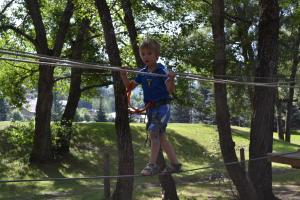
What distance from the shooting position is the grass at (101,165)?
14.9m

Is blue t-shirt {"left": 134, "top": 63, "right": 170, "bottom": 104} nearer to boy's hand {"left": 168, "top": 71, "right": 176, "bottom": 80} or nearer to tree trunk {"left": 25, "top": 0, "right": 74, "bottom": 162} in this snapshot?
boy's hand {"left": 168, "top": 71, "right": 176, "bottom": 80}

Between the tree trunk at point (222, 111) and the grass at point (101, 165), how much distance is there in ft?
9.90

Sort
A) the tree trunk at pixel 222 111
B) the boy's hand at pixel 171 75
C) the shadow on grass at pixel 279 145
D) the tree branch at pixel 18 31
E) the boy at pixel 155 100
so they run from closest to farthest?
the boy's hand at pixel 171 75 < the boy at pixel 155 100 < the tree trunk at pixel 222 111 < the tree branch at pixel 18 31 < the shadow on grass at pixel 279 145

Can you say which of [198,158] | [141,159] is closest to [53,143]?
[141,159]

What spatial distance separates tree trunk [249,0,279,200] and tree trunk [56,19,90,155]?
10.2m

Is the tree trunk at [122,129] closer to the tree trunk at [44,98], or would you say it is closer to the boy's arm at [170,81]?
the boy's arm at [170,81]

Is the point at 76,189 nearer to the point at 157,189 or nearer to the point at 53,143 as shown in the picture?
the point at 157,189

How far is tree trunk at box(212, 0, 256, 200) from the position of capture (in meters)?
9.78

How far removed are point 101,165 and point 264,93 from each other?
10.9 m

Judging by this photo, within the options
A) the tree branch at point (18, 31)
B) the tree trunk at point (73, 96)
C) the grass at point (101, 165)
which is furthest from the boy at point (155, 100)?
the tree trunk at point (73, 96)

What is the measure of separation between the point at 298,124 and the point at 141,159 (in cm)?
3446

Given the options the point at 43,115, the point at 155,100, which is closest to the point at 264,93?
the point at 155,100

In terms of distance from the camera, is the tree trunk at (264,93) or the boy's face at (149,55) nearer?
the boy's face at (149,55)

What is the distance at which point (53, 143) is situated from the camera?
67.5 feet
